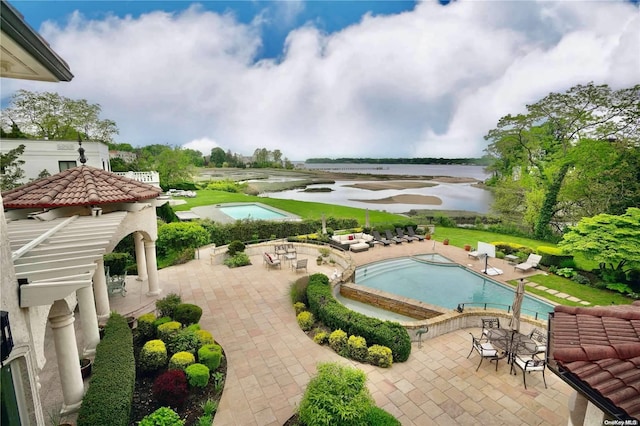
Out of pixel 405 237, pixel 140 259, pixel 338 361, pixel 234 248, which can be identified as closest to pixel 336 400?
pixel 338 361

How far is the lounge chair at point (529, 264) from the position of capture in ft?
57.1

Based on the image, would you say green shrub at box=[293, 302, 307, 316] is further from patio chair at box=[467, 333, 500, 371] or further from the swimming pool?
patio chair at box=[467, 333, 500, 371]

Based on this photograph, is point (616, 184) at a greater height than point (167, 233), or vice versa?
point (616, 184)

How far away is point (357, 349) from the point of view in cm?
862

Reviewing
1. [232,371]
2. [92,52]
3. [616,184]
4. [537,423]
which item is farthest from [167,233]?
[616,184]

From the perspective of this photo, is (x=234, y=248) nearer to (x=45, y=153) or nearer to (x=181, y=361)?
A: (x=181, y=361)

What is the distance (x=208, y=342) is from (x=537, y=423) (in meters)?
8.26

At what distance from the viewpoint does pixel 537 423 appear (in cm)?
636

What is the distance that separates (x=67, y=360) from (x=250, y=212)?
31.6 m

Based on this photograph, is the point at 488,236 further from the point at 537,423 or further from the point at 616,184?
the point at 537,423

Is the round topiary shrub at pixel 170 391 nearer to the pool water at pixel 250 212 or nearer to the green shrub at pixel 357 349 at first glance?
the green shrub at pixel 357 349

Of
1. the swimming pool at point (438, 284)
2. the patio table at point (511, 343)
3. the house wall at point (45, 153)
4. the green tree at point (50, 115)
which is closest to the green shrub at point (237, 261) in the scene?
the swimming pool at point (438, 284)

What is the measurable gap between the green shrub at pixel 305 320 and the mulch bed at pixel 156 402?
315cm

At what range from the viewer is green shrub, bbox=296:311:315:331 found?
1021 cm
